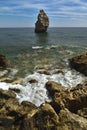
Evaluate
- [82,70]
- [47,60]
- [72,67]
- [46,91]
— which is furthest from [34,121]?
[47,60]

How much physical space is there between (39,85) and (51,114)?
48.6ft

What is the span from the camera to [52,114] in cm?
1588

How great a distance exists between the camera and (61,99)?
1961 centimetres

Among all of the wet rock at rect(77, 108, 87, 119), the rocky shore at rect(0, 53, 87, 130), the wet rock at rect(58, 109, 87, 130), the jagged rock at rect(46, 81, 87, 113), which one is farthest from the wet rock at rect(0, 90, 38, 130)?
the wet rock at rect(77, 108, 87, 119)

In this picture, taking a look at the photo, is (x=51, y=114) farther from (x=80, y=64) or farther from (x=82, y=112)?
(x=80, y=64)

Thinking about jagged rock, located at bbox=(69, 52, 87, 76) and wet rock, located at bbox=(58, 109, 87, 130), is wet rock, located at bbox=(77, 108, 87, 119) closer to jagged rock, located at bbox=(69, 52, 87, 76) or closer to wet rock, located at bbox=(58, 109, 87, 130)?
wet rock, located at bbox=(58, 109, 87, 130)

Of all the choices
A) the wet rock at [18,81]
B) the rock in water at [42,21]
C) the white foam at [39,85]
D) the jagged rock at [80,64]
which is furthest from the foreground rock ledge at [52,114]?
the rock in water at [42,21]

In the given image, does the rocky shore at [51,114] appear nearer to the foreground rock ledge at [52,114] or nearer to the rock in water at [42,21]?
the foreground rock ledge at [52,114]

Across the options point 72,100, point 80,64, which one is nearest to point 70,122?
point 72,100

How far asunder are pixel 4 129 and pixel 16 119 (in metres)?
1.30

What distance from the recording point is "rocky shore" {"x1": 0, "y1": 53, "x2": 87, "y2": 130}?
49.9ft

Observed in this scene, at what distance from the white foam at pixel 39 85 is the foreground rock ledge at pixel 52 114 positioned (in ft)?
12.5

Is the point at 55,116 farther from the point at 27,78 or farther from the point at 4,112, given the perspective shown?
the point at 27,78

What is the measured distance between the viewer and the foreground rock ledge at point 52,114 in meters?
15.2
